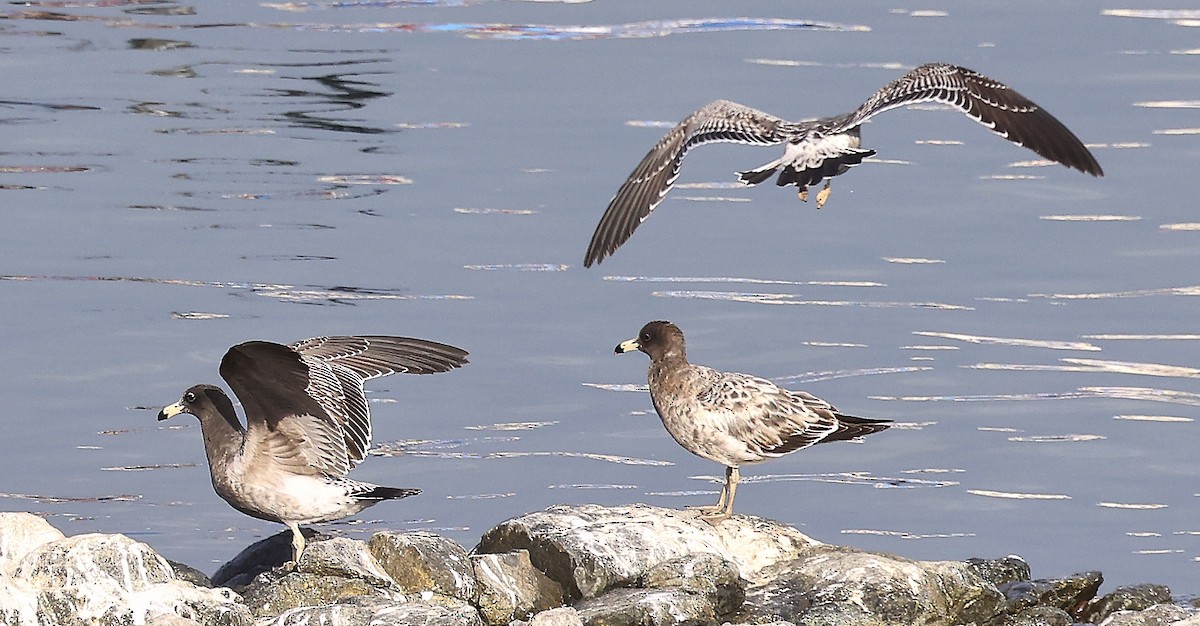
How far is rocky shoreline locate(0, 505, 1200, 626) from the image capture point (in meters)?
9.02

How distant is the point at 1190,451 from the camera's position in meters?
14.5

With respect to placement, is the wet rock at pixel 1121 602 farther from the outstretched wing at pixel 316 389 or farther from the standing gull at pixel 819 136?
the outstretched wing at pixel 316 389

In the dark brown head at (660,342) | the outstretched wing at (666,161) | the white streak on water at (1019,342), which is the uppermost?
the outstretched wing at (666,161)

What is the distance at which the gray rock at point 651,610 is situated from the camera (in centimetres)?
962

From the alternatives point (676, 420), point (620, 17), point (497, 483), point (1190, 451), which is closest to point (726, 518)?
point (676, 420)

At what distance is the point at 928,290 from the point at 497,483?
534 cm

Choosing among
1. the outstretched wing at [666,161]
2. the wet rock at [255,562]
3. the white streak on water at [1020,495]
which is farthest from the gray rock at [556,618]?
the white streak on water at [1020,495]

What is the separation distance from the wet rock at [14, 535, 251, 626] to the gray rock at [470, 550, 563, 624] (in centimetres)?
134

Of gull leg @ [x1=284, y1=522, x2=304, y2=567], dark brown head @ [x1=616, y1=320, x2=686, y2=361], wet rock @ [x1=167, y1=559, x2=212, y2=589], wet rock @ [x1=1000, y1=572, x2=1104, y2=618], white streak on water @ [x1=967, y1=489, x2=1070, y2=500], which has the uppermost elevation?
dark brown head @ [x1=616, y1=320, x2=686, y2=361]

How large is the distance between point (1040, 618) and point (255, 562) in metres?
3.87

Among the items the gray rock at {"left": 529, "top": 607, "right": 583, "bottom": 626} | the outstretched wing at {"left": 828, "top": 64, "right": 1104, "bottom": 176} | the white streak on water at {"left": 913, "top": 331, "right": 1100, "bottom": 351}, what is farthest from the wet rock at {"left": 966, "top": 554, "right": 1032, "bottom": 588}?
the white streak on water at {"left": 913, "top": 331, "right": 1100, "bottom": 351}

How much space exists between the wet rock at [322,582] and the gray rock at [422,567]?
9 cm

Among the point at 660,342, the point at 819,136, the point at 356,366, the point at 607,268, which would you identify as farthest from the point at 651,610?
the point at 607,268

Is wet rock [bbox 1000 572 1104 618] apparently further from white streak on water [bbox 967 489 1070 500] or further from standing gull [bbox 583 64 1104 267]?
white streak on water [bbox 967 489 1070 500]
